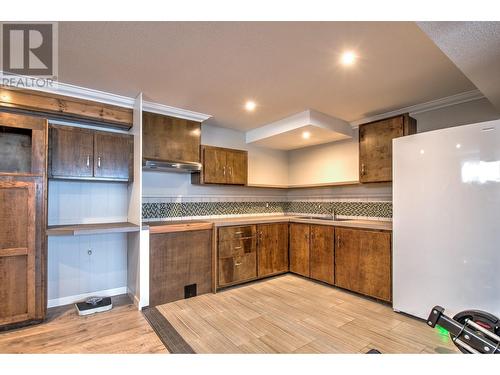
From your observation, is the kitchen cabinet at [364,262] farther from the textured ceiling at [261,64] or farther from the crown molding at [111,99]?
the crown molding at [111,99]

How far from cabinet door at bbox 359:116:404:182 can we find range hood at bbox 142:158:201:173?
2233 mm

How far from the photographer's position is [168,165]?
314 cm

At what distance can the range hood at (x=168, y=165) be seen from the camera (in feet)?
9.79

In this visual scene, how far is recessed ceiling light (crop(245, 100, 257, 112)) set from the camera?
116 inches

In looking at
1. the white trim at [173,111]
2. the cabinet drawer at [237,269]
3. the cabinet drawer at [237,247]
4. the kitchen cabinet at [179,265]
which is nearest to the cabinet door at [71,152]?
the white trim at [173,111]

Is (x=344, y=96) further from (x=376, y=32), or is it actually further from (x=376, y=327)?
(x=376, y=327)

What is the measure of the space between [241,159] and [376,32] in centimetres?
258

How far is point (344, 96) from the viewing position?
2.78 m

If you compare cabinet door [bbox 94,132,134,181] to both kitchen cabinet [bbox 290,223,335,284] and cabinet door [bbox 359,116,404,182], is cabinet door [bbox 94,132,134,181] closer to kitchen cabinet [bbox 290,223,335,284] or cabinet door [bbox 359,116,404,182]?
kitchen cabinet [bbox 290,223,335,284]

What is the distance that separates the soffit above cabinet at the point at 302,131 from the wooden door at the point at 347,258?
135 centimetres

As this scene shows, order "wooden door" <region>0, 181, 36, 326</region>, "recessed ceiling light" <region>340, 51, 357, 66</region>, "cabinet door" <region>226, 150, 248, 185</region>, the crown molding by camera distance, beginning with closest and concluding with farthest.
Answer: "recessed ceiling light" <region>340, 51, 357, 66</region> < "wooden door" <region>0, 181, 36, 326</region> < the crown molding < "cabinet door" <region>226, 150, 248, 185</region>

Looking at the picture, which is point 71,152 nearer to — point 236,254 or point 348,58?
point 236,254

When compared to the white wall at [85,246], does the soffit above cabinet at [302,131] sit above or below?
above

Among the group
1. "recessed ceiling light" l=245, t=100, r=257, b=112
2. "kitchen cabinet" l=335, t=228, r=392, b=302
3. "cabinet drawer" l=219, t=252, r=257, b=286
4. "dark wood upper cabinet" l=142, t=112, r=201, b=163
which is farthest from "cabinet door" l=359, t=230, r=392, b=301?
"dark wood upper cabinet" l=142, t=112, r=201, b=163
